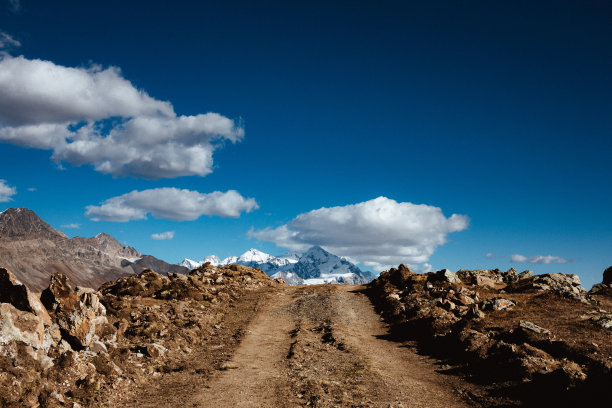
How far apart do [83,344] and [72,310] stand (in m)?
1.71

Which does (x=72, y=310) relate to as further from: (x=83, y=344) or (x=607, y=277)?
(x=607, y=277)

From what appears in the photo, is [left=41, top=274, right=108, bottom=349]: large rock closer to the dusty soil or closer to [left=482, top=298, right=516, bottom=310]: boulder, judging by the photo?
the dusty soil

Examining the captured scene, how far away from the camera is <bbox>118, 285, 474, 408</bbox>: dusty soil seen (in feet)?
53.8

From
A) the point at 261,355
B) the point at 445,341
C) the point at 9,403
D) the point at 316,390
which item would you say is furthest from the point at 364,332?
the point at 9,403

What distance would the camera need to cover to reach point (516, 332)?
23719 millimetres

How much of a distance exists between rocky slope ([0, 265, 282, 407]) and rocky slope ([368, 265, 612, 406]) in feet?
43.9

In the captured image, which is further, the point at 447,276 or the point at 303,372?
the point at 447,276

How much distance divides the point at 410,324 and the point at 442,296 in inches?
343

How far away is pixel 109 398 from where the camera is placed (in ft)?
52.4

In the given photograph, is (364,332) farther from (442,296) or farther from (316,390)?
(316,390)

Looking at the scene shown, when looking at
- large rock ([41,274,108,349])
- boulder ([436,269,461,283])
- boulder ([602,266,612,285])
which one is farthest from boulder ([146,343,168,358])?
boulder ([602,266,612,285])

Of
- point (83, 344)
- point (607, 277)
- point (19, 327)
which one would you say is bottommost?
point (83, 344)

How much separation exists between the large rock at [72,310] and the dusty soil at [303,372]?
3.79 m

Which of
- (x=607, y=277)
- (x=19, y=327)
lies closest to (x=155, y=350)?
(x=19, y=327)
